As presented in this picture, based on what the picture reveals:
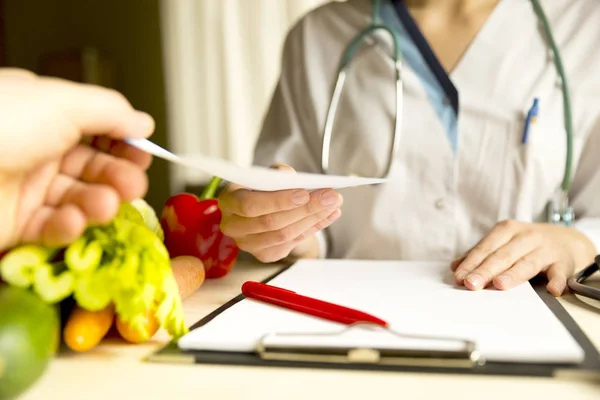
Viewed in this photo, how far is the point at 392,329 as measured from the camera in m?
Result: 0.44

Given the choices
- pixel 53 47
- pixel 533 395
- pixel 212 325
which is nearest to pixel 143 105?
pixel 53 47

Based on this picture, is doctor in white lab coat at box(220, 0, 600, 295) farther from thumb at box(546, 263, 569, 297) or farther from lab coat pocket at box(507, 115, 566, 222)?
thumb at box(546, 263, 569, 297)

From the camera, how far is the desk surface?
1.16 ft

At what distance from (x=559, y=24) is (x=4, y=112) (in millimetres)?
844

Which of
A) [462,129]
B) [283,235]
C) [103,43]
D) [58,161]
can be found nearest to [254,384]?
[58,161]

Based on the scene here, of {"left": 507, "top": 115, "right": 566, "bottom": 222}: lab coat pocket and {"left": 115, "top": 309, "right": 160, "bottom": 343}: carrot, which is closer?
{"left": 115, "top": 309, "right": 160, "bottom": 343}: carrot

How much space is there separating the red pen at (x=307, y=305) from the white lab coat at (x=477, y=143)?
1.47 feet

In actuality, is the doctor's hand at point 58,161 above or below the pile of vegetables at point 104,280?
above

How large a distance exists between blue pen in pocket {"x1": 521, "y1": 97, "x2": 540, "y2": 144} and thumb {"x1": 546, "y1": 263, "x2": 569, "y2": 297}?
0.29m

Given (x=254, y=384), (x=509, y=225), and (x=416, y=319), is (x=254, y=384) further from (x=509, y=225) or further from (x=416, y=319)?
(x=509, y=225)

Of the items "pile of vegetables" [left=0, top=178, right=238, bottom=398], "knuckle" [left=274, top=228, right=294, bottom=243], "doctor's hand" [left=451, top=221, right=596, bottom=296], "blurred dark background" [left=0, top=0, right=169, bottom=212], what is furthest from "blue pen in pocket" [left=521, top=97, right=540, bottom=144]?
"blurred dark background" [left=0, top=0, right=169, bottom=212]

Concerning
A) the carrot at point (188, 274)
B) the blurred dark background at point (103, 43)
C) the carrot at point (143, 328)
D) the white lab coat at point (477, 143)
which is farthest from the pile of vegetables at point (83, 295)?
the blurred dark background at point (103, 43)

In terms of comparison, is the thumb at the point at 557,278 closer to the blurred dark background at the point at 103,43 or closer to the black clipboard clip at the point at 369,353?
the black clipboard clip at the point at 369,353

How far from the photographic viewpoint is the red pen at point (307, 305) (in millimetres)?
458
